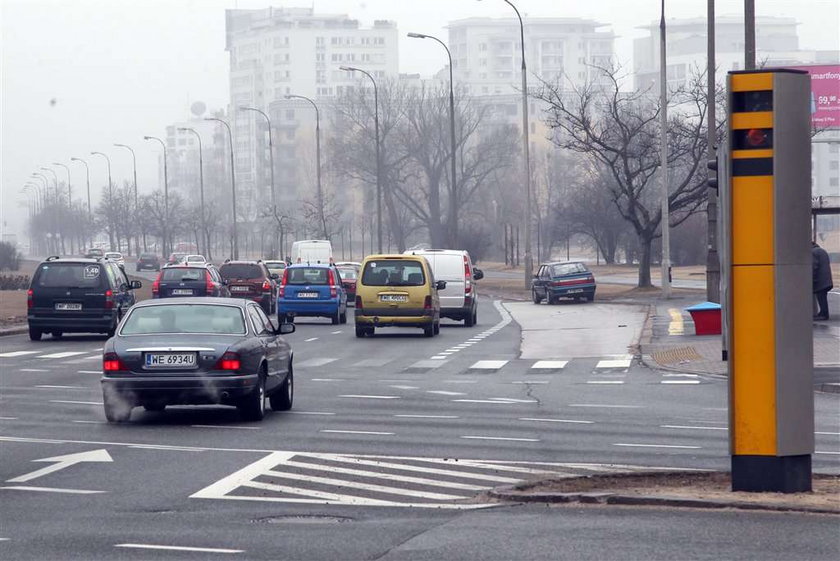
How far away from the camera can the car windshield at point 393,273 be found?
104ft

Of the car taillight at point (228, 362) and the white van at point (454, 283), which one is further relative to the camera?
the white van at point (454, 283)

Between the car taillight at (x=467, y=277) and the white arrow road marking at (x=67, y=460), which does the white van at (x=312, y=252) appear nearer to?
the car taillight at (x=467, y=277)

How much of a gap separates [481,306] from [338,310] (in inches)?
504

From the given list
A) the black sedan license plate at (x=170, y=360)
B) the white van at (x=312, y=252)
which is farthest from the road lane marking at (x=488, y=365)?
the white van at (x=312, y=252)

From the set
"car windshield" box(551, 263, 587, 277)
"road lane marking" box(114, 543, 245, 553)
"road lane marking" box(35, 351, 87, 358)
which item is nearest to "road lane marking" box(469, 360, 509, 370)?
"road lane marking" box(35, 351, 87, 358)

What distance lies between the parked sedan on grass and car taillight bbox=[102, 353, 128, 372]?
34504 millimetres

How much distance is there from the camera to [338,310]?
39.0 meters

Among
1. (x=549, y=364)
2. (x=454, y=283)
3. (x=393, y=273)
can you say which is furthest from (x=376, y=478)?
(x=454, y=283)

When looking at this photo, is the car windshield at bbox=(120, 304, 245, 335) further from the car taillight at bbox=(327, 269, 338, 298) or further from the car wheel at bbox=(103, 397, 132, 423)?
the car taillight at bbox=(327, 269, 338, 298)

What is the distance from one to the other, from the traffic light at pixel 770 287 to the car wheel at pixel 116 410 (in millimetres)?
7370

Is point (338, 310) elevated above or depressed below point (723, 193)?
below

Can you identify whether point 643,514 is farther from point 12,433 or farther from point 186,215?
point 186,215

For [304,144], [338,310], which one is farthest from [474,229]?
[304,144]

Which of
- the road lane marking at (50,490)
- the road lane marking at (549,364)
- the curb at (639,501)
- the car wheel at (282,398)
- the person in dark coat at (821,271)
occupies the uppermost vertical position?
the person in dark coat at (821,271)
